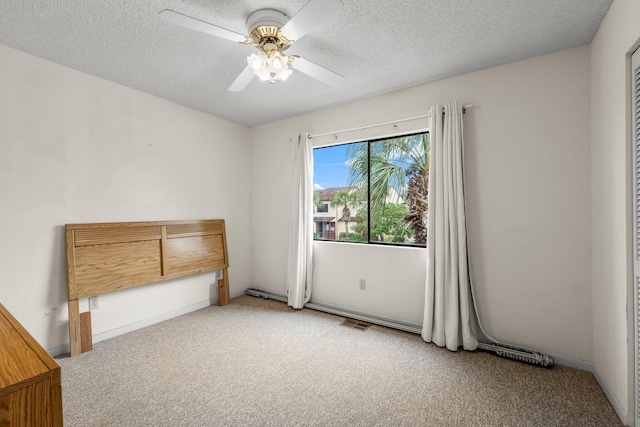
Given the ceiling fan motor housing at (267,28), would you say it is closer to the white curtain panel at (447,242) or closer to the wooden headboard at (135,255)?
the white curtain panel at (447,242)

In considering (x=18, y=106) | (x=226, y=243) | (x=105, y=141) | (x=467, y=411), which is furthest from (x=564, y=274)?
(x=18, y=106)

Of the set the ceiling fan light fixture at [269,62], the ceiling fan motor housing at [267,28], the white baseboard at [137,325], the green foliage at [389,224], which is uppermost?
the ceiling fan motor housing at [267,28]

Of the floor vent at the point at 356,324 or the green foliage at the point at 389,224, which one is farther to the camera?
the green foliage at the point at 389,224

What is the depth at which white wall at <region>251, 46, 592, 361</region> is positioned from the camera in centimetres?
228

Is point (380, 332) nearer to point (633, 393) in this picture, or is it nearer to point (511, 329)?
point (511, 329)

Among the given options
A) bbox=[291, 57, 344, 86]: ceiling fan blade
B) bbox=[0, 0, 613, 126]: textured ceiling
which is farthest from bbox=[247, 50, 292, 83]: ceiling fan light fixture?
bbox=[0, 0, 613, 126]: textured ceiling

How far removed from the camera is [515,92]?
250 centimetres

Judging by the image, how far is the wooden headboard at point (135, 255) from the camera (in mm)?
2572

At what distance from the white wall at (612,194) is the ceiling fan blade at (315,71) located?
1.69 meters

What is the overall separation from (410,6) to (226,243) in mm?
3255

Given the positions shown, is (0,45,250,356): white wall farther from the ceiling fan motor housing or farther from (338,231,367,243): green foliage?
the ceiling fan motor housing

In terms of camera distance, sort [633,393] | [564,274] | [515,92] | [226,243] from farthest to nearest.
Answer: [226,243] < [515,92] < [564,274] < [633,393]

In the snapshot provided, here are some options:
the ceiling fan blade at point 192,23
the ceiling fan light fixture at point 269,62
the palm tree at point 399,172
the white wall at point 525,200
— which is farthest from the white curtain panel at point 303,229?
the ceiling fan blade at point 192,23

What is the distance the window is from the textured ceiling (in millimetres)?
730
